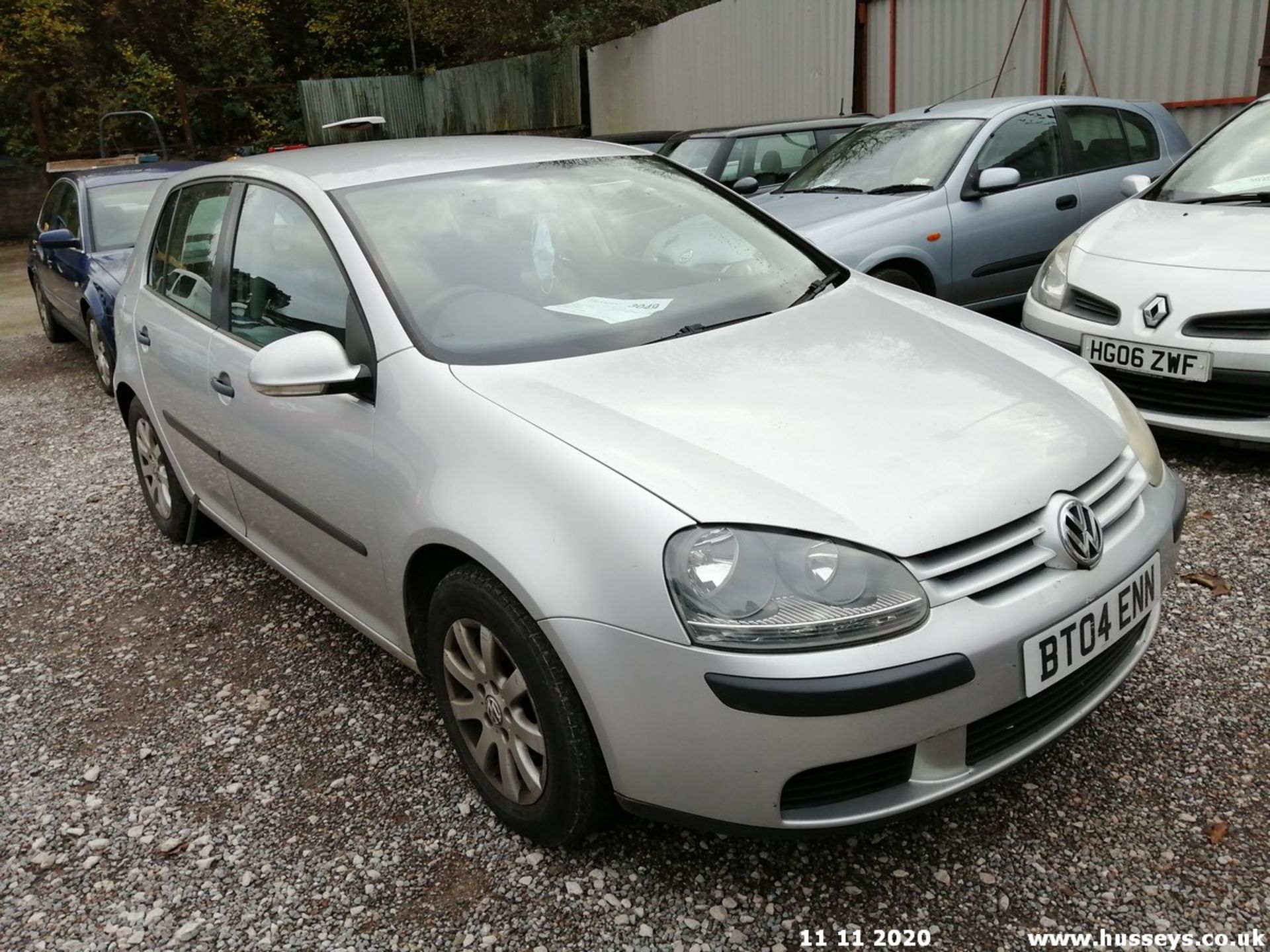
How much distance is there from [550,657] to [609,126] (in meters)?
19.0

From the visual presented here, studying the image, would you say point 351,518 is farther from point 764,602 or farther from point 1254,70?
point 1254,70

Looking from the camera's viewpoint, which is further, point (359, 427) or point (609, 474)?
point (359, 427)

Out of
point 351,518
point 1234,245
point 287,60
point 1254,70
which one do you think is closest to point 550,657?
point 351,518

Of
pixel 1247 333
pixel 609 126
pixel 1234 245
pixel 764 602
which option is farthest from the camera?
pixel 609 126

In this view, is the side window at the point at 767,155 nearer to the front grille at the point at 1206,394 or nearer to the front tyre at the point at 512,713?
the front grille at the point at 1206,394

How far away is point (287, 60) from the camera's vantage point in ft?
79.8

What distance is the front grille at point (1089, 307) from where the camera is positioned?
4.25 metres

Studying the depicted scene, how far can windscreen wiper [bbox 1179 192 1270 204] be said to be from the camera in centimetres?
449

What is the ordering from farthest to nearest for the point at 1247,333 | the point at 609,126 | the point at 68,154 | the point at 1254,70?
the point at 609,126 < the point at 68,154 < the point at 1254,70 < the point at 1247,333

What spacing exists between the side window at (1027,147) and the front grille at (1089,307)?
1903 millimetres

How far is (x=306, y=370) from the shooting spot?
2.50 metres

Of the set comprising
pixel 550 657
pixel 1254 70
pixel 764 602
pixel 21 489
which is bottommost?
pixel 21 489

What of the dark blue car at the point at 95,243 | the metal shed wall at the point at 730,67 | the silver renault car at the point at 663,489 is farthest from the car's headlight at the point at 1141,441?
the metal shed wall at the point at 730,67

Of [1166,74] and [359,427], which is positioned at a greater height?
[1166,74]
